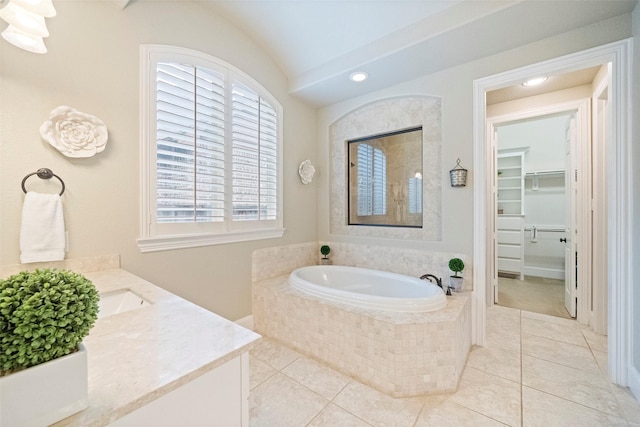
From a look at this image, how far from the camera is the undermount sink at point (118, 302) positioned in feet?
4.47

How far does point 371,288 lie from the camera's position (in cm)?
277

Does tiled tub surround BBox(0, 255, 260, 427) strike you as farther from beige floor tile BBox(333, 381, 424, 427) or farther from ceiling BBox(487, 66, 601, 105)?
ceiling BBox(487, 66, 601, 105)

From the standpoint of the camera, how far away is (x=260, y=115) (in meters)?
2.68

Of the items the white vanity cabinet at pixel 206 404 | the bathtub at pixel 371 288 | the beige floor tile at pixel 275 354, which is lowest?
the beige floor tile at pixel 275 354

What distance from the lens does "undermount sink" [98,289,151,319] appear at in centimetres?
136

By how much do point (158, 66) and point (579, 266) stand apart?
14.1ft

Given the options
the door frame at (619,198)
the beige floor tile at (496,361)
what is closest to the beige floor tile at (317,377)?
the beige floor tile at (496,361)

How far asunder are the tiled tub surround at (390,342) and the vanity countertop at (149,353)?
1139mm

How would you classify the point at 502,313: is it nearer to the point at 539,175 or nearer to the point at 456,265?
the point at 456,265

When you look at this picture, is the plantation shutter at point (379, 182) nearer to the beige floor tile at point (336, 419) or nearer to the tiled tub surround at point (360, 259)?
the tiled tub surround at point (360, 259)

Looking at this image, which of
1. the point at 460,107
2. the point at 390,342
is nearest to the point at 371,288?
the point at 390,342

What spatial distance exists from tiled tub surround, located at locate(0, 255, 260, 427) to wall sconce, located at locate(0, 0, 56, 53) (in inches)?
54.6

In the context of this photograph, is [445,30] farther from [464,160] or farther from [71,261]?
[71,261]

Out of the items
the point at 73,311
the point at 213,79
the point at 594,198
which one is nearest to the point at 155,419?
the point at 73,311
